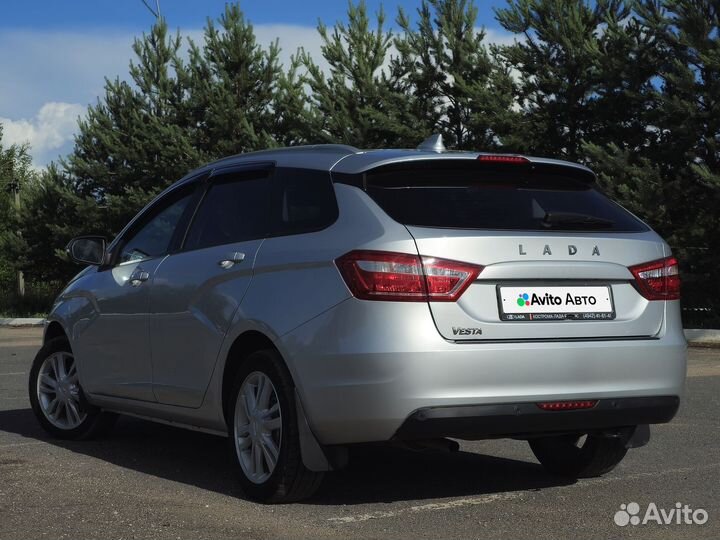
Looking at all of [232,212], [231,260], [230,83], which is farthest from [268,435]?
[230,83]

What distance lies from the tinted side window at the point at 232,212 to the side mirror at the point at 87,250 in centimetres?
110

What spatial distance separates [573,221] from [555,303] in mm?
488

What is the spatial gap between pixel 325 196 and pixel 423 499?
1.58m

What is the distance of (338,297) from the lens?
5543mm

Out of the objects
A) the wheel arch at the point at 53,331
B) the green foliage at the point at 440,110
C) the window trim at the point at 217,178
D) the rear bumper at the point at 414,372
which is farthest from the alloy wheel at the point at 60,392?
the green foliage at the point at 440,110

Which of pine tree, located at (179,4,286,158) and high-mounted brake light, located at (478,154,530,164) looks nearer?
high-mounted brake light, located at (478,154,530,164)

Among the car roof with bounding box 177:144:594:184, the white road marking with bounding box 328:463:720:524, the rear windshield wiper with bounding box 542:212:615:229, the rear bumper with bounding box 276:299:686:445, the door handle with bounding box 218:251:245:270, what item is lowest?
the white road marking with bounding box 328:463:720:524

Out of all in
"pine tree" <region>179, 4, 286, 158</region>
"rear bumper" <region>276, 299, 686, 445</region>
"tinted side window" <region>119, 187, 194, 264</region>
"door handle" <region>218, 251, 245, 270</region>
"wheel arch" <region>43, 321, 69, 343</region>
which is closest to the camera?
"rear bumper" <region>276, 299, 686, 445</region>

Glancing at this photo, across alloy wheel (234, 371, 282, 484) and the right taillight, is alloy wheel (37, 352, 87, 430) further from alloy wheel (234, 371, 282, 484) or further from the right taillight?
the right taillight

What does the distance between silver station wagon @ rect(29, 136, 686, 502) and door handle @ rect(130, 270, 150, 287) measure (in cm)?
44

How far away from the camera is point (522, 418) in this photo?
5.56m

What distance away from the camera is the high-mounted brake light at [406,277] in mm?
5438

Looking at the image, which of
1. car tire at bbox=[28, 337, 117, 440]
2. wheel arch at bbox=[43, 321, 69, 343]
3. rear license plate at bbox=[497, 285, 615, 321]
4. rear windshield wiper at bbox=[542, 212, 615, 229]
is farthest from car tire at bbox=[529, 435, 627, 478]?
wheel arch at bbox=[43, 321, 69, 343]

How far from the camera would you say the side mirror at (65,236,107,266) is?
25.9 ft
